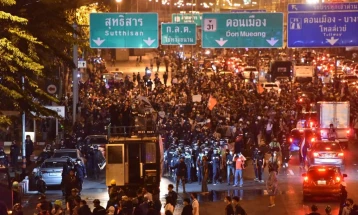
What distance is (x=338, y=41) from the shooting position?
3828cm

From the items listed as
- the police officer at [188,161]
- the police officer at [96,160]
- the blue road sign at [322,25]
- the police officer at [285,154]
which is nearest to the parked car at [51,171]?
the police officer at [96,160]

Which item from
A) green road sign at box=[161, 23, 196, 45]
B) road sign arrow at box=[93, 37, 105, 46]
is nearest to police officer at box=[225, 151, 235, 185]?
road sign arrow at box=[93, 37, 105, 46]

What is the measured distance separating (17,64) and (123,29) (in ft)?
65.9

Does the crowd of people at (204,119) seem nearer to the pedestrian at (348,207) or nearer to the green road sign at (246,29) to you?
the pedestrian at (348,207)

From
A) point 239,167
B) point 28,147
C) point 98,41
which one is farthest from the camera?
point 98,41

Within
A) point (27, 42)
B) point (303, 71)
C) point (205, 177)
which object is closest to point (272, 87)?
point (303, 71)

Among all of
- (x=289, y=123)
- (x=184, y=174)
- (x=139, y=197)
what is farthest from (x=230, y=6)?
(x=139, y=197)

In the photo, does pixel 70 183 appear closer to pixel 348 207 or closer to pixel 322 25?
pixel 348 207

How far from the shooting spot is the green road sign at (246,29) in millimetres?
38594

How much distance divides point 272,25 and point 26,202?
1534 cm

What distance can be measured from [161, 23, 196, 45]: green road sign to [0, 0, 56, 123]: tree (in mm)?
22099

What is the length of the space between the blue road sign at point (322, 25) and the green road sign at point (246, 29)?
711 mm

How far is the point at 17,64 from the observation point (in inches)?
737

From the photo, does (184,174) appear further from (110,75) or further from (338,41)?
(110,75)
